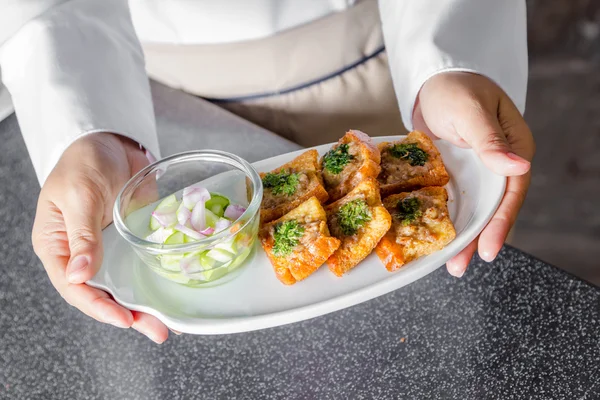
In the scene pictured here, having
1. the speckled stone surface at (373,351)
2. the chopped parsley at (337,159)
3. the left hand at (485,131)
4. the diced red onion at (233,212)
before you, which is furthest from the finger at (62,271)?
the left hand at (485,131)

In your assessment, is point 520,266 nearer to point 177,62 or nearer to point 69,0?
point 177,62

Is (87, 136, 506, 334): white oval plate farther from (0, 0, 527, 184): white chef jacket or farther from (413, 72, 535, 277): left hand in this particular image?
(0, 0, 527, 184): white chef jacket

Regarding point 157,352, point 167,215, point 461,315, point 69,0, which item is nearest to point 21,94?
point 69,0

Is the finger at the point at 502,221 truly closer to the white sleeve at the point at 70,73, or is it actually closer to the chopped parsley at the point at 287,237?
Result: the chopped parsley at the point at 287,237

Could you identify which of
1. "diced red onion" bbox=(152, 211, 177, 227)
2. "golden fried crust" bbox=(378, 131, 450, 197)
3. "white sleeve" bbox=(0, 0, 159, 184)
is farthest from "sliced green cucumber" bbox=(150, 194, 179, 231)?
"golden fried crust" bbox=(378, 131, 450, 197)

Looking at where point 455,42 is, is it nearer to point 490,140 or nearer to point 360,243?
point 490,140

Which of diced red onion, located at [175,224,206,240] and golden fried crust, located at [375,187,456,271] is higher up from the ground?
diced red onion, located at [175,224,206,240]
